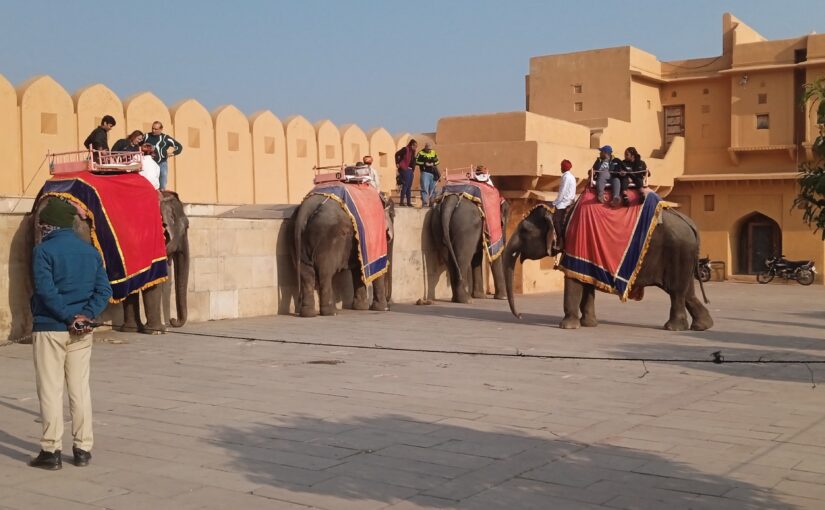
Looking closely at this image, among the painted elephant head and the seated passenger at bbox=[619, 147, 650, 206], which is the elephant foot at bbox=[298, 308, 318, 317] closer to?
the painted elephant head

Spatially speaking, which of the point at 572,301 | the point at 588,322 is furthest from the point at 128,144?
the point at 588,322

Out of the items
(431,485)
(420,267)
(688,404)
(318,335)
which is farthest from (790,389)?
(420,267)

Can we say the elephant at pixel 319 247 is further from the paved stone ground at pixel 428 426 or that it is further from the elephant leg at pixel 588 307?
the elephant leg at pixel 588 307

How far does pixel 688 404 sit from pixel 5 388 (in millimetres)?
5385

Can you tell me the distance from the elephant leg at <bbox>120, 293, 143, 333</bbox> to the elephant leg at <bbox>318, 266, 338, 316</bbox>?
10.8ft

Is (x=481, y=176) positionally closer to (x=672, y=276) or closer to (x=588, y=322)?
(x=588, y=322)

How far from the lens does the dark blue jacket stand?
5.79 metres

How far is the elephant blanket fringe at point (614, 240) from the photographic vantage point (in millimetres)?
13281

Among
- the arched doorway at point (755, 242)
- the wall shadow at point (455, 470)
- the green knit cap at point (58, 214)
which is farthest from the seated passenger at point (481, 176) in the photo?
the green knit cap at point (58, 214)

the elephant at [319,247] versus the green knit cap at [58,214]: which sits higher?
the green knit cap at [58,214]

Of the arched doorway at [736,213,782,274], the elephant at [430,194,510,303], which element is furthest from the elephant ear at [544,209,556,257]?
the arched doorway at [736,213,782,274]

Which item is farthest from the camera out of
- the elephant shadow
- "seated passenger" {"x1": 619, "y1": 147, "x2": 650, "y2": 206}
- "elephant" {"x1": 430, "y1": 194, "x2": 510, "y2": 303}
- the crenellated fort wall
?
"elephant" {"x1": 430, "y1": 194, "x2": 510, "y2": 303}

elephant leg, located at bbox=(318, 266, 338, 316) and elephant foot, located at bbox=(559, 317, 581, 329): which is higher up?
elephant leg, located at bbox=(318, 266, 338, 316)

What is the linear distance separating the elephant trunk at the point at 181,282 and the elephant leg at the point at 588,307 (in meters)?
5.21
